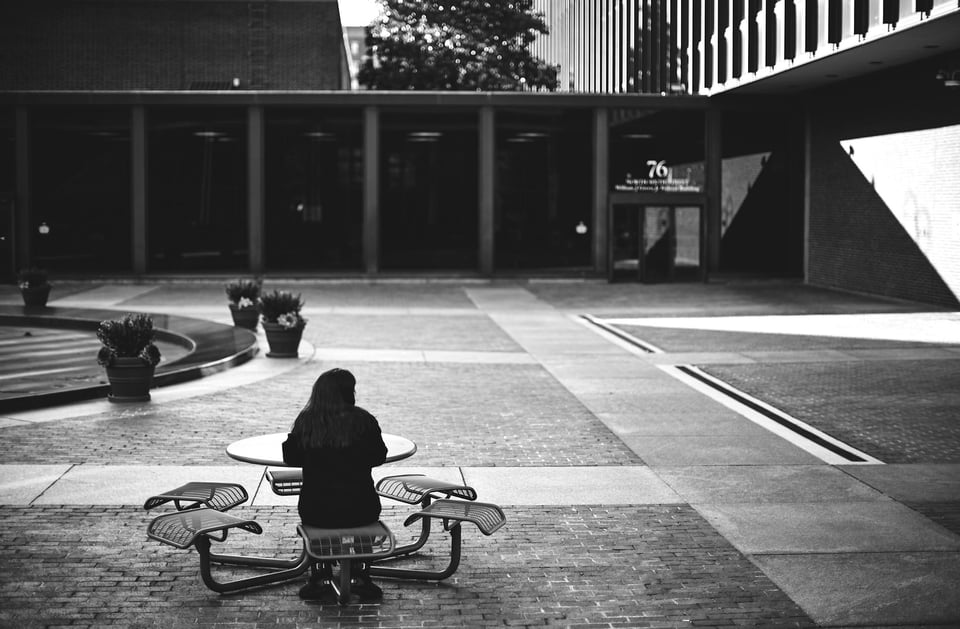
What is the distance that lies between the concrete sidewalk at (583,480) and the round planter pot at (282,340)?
0.32 metres

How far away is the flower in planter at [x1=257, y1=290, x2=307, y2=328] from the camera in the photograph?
19031mm

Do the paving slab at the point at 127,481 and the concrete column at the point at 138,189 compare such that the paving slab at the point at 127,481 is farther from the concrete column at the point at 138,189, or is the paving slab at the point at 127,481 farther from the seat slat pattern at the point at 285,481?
the concrete column at the point at 138,189

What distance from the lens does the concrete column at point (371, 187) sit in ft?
123

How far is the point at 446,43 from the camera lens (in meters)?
59.5

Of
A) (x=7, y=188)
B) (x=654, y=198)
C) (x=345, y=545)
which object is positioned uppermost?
(x=7, y=188)

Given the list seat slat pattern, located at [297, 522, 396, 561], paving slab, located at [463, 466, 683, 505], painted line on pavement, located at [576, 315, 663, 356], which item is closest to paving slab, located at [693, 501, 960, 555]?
paving slab, located at [463, 466, 683, 505]

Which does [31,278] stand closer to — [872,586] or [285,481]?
[285,481]

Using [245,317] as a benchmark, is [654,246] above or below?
above

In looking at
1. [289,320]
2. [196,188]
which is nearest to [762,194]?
[196,188]

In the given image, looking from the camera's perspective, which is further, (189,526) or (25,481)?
(25,481)

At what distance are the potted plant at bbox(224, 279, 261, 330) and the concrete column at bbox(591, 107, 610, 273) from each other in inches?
671

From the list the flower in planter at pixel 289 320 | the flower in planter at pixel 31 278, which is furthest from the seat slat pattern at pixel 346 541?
the flower in planter at pixel 31 278

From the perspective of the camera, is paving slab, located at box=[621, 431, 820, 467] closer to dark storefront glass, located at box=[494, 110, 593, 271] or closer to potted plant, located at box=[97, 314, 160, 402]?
potted plant, located at box=[97, 314, 160, 402]

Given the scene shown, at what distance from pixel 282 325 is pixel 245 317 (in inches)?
144
